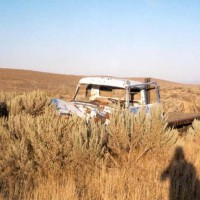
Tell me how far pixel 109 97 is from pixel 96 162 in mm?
4717

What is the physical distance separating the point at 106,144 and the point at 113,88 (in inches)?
147

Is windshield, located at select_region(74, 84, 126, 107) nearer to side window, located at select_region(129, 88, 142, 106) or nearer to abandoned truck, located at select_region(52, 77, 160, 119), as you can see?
abandoned truck, located at select_region(52, 77, 160, 119)

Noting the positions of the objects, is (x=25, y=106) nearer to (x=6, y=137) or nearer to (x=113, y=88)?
(x=113, y=88)

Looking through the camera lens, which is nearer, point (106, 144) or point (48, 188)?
point (48, 188)

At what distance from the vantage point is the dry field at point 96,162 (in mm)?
4508

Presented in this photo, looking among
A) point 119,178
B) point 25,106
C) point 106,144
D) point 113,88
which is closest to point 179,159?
point 106,144

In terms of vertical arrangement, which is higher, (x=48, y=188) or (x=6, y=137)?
(x=6, y=137)

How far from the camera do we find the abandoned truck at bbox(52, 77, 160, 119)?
861 centimetres

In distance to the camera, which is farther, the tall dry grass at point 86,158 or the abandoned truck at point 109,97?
the abandoned truck at point 109,97

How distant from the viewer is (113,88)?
31.7 feet

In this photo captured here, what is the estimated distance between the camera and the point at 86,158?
523 cm

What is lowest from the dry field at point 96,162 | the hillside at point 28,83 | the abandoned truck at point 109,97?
the hillside at point 28,83

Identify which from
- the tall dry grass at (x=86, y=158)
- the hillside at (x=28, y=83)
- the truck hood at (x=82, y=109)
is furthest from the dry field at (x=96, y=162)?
the hillside at (x=28, y=83)

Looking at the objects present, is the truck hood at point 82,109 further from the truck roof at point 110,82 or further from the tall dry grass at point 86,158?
the tall dry grass at point 86,158
